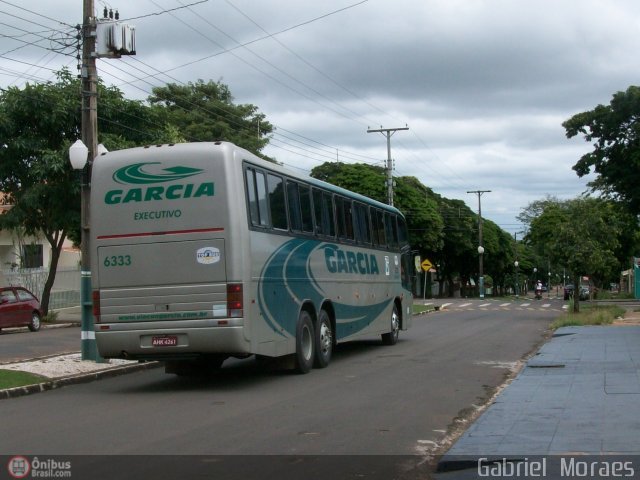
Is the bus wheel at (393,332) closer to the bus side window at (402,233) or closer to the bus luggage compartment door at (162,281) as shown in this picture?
the bus side window at (402,233)

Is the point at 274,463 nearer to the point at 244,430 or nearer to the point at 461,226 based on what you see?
the point at 244,430

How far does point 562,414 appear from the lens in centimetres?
946

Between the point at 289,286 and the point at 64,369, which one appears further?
the point at 64,369

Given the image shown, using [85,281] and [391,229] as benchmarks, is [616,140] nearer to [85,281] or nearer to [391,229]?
[391,229]

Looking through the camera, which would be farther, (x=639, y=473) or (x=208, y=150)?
(x=208, y=150)

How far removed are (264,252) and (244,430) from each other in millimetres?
4324

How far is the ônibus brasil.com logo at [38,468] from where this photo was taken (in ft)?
23.6

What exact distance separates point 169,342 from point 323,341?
13.5ft

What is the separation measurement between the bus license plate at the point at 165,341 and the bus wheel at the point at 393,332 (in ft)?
30.0

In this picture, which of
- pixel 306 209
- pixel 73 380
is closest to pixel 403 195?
pixel 306 209

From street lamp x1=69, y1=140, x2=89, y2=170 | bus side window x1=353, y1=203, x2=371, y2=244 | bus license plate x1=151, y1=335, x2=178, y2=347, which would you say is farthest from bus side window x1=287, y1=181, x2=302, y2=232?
street lamp x1=69, y1=140, x2=89, y2=170

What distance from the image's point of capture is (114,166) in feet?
41.6

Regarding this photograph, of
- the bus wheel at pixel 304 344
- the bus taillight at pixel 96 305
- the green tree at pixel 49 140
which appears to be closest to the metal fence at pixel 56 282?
the green tree at pixel 49 140

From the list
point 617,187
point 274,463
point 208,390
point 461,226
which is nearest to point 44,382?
point 208,390
